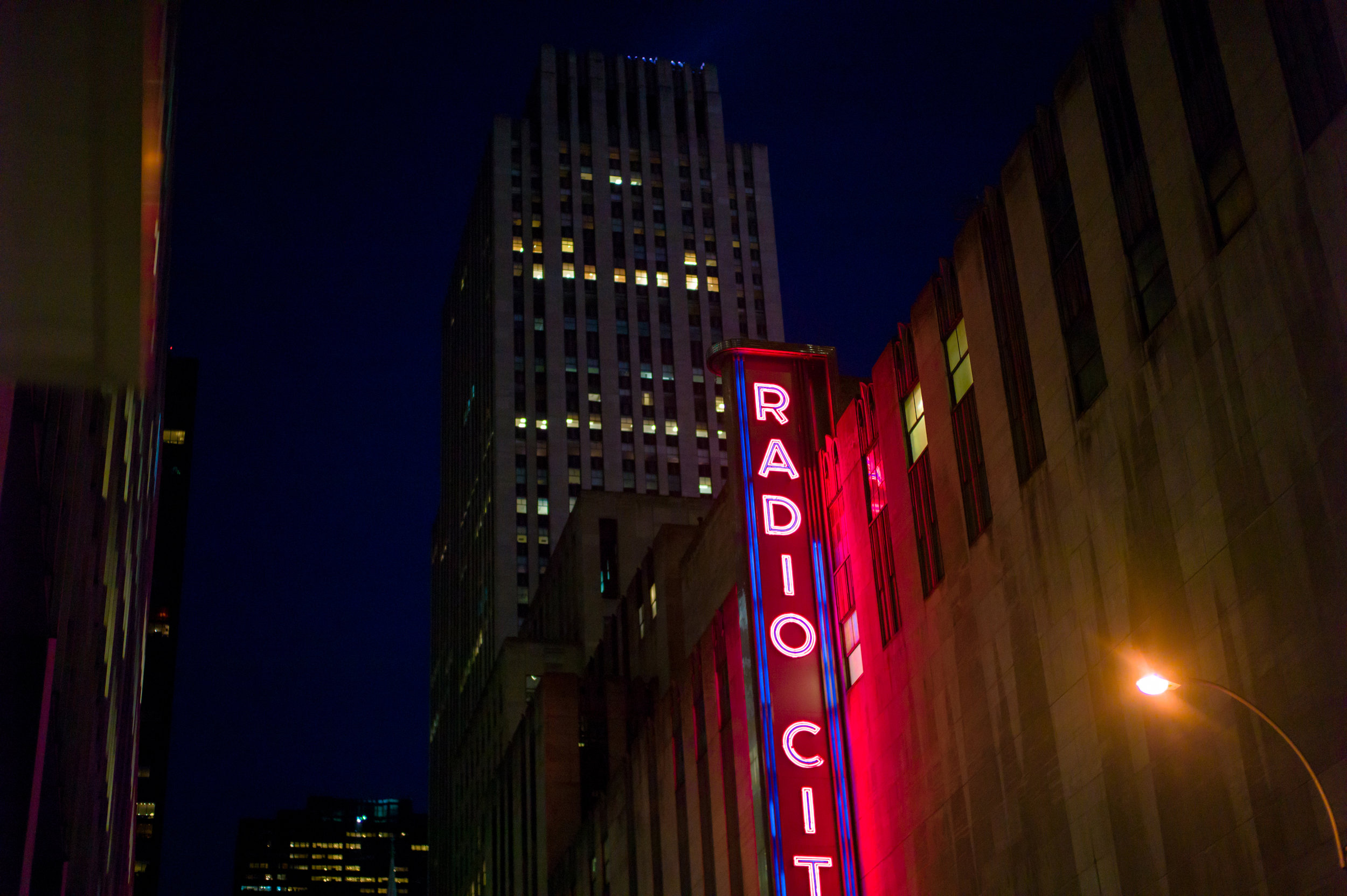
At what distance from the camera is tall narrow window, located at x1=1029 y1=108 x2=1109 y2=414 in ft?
90.7

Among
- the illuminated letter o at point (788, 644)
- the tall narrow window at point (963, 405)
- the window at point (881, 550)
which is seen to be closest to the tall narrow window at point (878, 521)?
the window at point (881, 550)

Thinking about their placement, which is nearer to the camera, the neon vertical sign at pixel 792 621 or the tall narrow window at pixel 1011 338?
the tall narrow window at pixel 1011 338

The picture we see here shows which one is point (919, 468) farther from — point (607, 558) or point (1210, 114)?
point (607, 558)

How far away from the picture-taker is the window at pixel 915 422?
34531 mm

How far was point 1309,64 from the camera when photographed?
22.0m

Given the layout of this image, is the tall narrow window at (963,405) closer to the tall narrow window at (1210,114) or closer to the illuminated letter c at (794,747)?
the illuminated letter c at (794,747)

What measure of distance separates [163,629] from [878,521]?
133 metres

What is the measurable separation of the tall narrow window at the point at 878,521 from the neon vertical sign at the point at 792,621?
1795mm

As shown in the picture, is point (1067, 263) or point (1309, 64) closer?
point (1309, 64)

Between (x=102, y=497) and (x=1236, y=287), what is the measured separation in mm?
19840

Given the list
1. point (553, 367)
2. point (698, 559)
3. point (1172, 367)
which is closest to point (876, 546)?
point (1172, 367)

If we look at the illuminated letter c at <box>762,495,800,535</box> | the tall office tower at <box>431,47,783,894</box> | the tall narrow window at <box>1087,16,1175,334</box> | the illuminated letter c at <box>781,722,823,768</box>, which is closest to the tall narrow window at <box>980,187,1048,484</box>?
the tall narrow window at <box>1087,16,1175,334</box>

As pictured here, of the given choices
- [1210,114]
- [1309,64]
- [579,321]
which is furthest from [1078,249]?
[579,321]

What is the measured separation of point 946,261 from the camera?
3444 centimetres
